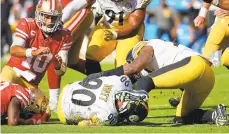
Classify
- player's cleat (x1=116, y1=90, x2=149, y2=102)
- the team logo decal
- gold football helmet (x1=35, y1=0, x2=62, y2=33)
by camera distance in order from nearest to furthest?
player's cleat (x1=116, y1=90, x2=149, y2=102)
gold football helmet (x1=35, y1=0, x2=62, y2=33)
the team logo decal

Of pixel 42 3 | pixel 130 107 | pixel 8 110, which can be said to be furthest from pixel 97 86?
pixel 42 3

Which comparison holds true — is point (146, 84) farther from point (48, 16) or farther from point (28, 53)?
point (48, 16)

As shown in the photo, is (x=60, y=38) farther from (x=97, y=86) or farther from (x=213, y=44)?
(x=213, y=44)

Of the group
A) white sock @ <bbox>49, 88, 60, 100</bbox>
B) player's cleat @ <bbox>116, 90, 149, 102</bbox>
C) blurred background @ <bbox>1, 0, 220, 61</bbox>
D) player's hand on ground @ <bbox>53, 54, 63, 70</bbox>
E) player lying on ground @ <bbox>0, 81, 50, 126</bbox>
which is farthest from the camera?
blurred background @ <bbox>1, 0, 220, 61</bbox>

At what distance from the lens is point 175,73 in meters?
7.19

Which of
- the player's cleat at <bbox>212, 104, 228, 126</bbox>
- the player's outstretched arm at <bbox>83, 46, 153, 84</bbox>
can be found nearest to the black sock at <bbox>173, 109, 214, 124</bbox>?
the player's cleat at <bbox>212, 104, 228, 126</bbox>

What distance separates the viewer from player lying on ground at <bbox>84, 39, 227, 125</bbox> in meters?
7.20

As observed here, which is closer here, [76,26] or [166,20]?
[76,26]

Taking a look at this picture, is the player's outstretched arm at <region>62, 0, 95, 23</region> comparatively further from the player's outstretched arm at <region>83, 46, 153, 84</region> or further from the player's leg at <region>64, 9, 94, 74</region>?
the player's outstretched arm at <region>83, 46, 153, 84</region>

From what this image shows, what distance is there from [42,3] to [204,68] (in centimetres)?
195

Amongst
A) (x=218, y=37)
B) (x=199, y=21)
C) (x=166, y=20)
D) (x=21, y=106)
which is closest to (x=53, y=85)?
(x=21, y=106)

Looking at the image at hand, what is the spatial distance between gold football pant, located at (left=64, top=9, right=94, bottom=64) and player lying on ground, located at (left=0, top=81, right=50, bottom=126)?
204 centimetres

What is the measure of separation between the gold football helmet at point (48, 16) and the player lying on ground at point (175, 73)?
93 cm

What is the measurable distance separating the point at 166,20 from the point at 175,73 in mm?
13262
